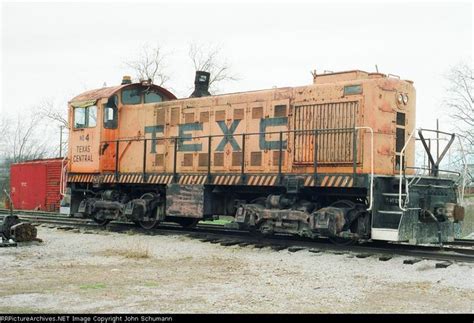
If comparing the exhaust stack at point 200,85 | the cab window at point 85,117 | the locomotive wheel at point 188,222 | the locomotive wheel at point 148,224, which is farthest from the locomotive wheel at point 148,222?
the exhaust stack at point 200,85

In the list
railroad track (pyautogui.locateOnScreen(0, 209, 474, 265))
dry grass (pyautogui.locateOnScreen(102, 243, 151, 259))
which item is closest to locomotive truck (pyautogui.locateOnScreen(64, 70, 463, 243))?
railroad track (pyautogui.locateOnScreen(0, 209, 474, 265))

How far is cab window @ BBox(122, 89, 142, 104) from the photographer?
1599 centimetres

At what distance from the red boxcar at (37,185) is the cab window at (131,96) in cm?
1082

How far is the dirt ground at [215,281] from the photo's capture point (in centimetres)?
629

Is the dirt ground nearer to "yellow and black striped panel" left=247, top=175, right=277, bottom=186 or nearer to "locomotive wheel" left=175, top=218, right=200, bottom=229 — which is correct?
"yellow and black striped panel" left=247, top=175, right=277, bottom=186

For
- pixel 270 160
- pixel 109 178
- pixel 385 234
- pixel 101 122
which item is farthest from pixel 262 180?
pixel 101 122

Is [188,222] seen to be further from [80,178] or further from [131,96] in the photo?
[131,96]

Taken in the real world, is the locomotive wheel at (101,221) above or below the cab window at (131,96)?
below

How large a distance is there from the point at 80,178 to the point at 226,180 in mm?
5327

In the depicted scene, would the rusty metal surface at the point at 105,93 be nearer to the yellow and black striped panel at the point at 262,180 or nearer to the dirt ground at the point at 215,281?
the yellow and black striped panel at the point at 262,180

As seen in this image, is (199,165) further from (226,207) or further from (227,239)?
(227,239)

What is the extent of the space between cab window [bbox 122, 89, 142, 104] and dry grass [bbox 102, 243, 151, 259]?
5856 mm

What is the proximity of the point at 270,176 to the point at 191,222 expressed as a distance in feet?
14.5

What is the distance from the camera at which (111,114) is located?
15734 millimetres
